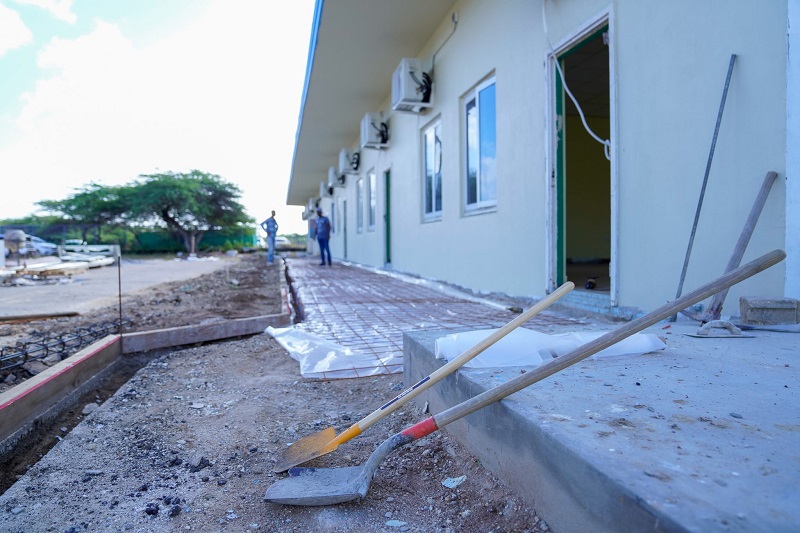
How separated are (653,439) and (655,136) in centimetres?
289

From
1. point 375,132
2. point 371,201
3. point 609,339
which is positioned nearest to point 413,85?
point 375,132

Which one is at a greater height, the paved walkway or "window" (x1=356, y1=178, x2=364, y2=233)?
"window" (x1=356, y1=178, x2=364, y2=233)

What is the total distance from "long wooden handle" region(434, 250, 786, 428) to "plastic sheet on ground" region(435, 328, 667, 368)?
0.50 m

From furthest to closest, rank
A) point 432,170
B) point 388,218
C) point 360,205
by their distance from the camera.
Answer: point 360,205
point 388,218
point 432,170

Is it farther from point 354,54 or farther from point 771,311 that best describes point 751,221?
point 354,54

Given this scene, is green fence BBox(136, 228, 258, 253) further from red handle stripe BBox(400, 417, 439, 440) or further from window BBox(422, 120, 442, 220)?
red handle stripe BBox(400, 417, 439, 440)

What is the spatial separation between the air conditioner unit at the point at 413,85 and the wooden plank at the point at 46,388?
5.93 meters

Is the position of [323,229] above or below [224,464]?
above

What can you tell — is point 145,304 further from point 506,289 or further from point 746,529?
point 746,529

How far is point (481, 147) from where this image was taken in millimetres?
6730

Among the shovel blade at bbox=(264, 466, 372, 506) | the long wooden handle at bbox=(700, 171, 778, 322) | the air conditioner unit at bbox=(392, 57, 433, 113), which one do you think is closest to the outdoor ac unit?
the air conditioner unit at bbox=(392, 57, 433, 113)

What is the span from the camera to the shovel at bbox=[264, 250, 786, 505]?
59.2 inches

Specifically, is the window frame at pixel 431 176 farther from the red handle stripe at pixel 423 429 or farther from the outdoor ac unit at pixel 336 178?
the outdoor ac unit at pixel 336 178

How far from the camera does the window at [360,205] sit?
15.2 meters
